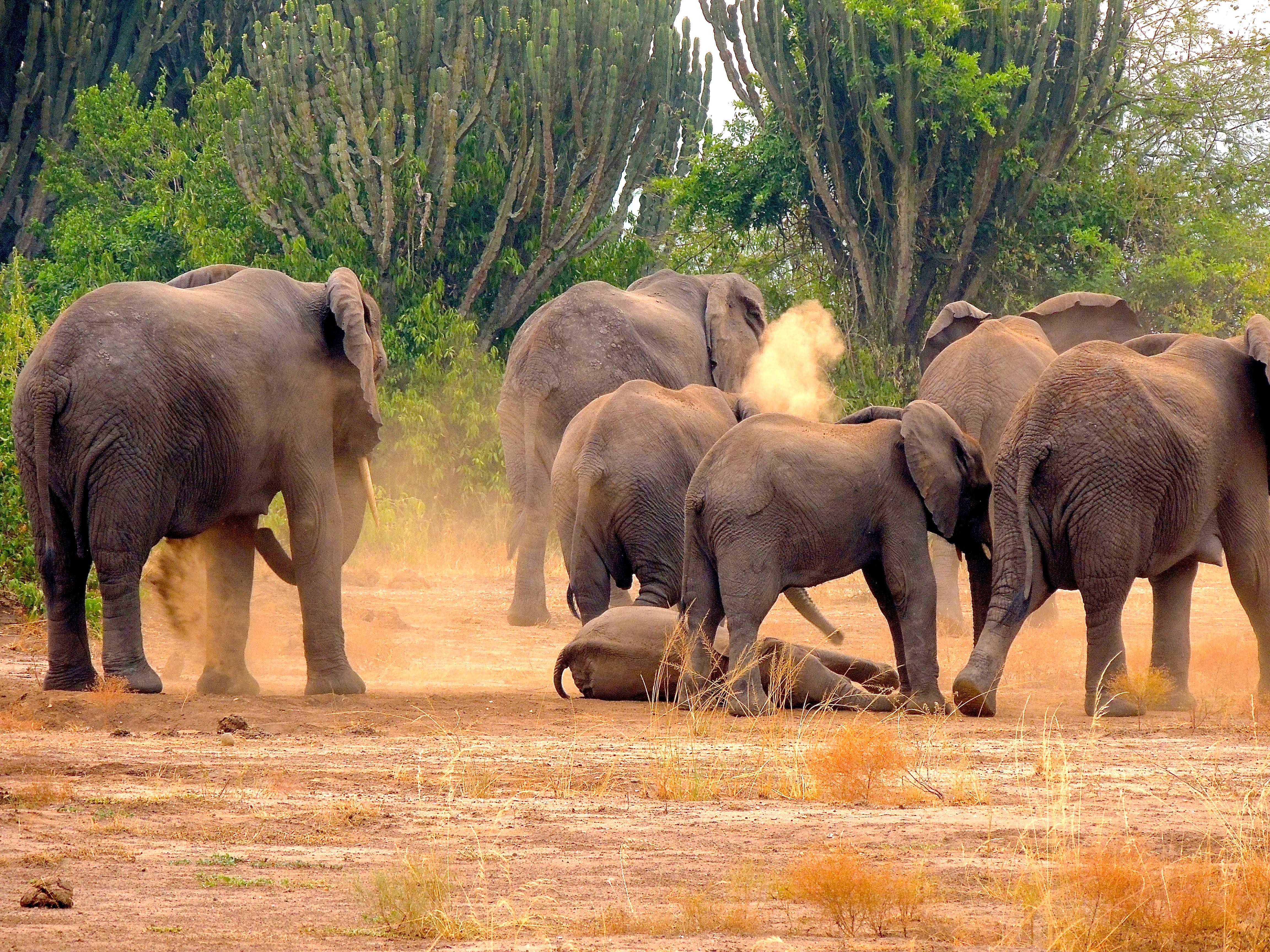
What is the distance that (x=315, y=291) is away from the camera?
452 inches

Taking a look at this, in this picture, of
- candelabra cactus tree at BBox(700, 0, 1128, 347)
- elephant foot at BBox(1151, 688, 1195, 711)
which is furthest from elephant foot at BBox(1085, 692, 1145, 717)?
candelabra cactus tree at BBox(700, 0, 1128, 347)

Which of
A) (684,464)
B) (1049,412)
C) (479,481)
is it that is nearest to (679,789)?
(1049,412)

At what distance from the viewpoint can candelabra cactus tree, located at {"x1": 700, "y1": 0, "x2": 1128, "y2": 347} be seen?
26.8 meters

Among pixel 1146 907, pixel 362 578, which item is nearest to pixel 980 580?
pixel 1146 907

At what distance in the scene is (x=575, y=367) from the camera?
16.2 m

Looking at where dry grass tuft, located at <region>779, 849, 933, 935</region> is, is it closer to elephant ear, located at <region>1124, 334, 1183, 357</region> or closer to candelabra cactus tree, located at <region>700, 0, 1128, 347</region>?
elephant ear, located at <region>1124, 334, 1183, 357</region>

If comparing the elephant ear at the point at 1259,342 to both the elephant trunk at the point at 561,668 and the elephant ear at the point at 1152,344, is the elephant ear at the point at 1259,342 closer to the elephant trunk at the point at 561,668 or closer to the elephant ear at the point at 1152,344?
the elephant ear at the point at 1152,344

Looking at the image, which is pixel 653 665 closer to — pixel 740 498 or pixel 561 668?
pixel 561 668

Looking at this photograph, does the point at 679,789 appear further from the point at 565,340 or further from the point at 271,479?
the point at 565,340

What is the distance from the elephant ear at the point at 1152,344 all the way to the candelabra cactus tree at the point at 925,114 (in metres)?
15.5

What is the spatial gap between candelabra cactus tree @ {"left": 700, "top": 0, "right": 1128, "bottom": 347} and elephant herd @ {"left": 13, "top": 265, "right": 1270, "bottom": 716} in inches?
639

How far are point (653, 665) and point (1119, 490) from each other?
2731mm

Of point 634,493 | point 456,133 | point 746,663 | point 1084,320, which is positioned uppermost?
point 456,133

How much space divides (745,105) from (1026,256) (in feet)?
16.9
